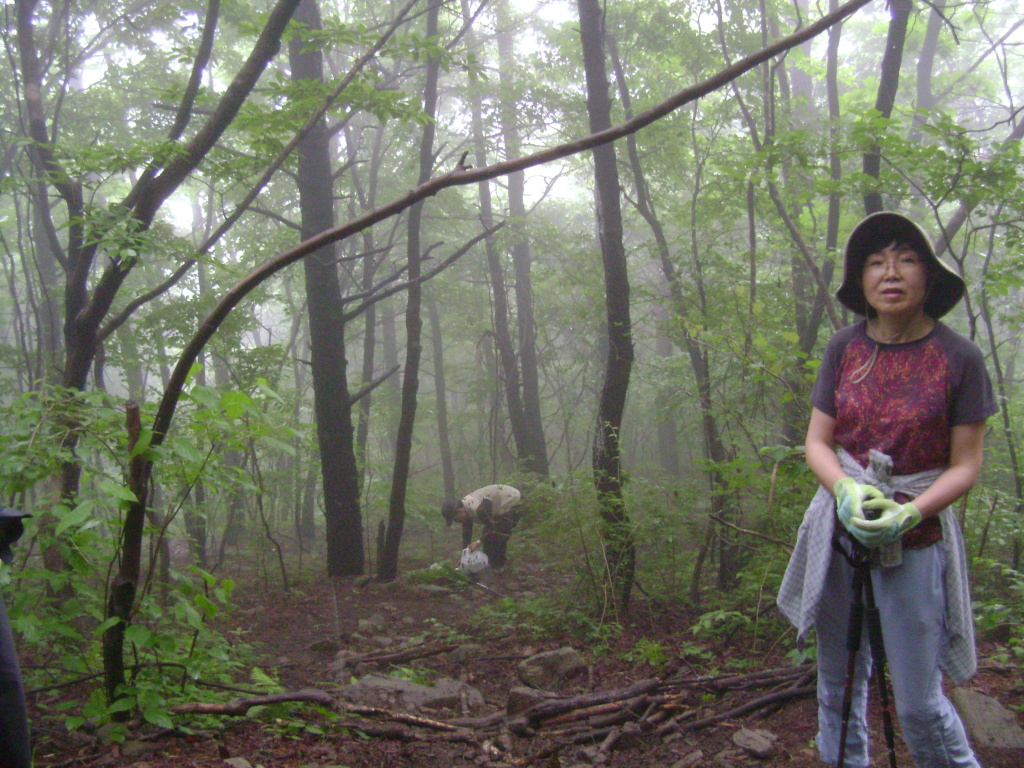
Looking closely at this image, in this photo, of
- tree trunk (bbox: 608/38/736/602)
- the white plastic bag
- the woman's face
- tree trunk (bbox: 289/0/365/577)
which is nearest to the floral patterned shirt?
the woman's face

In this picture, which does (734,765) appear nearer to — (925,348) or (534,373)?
(925,348)

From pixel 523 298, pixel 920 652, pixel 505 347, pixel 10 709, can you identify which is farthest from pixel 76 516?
pixel 523 298

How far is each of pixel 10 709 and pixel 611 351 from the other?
19.6ft

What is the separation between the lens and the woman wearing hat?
2.40 meters

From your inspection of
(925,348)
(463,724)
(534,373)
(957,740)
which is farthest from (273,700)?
(534,373)

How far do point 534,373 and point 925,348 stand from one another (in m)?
14.0

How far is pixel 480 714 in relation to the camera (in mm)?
4801

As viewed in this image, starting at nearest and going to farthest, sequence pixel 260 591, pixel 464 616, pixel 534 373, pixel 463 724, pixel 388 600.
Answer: pixel 463 724, pixel 464 616, pixel 388 600, pixel 260 591, pixel 534 373

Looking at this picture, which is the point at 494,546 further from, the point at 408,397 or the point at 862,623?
the point at 862,623

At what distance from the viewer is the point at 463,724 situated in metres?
4.34

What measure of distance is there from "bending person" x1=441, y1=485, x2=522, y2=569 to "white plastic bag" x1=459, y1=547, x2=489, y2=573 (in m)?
0.14

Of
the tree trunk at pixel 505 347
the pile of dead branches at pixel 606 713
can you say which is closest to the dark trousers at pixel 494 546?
the tree trunk at pixel 505 347

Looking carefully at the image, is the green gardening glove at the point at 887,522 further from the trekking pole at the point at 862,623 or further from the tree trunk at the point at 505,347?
the tree trunk at the point at 505,347

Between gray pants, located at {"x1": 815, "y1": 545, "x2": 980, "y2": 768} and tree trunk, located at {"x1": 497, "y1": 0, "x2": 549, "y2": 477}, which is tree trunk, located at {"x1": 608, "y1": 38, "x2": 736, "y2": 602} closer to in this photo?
gray pants, located at {"x1": 815, "y1": 545, "x2": 980, "y2": 768}
